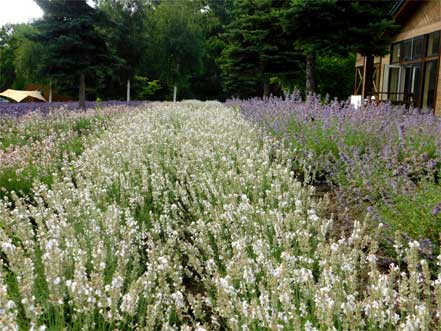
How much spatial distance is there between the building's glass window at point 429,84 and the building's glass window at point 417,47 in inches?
25.5

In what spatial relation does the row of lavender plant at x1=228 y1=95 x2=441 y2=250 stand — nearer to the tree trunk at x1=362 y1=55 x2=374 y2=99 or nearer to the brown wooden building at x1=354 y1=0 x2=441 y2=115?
the brown wooden building at x1=354 y1=0 x2=441 y2=115

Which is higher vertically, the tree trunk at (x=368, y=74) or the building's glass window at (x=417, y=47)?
the building's glass window at (x=417, y=47)

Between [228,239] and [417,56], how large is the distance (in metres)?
15.3

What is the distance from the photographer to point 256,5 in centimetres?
2095

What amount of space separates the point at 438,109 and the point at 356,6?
4.27 m

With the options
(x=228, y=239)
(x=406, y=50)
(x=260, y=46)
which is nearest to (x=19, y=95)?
(x=260, y=46)

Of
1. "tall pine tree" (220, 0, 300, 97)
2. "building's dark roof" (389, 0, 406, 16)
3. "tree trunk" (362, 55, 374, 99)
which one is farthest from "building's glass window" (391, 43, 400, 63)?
"tall pine tree" (220, 0, 300, 97)

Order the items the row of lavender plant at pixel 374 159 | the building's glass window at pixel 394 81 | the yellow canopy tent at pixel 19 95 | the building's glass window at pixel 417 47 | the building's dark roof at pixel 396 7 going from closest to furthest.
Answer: the row of lavender plant at pixel 374 159, the building's dark roof at pixel 396 7, the building's glass window at pixel 417 47, the building's glass window at pixel 394 81, the yellow canopy tent at pixel 19 95

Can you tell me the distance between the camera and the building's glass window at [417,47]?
15.6 m

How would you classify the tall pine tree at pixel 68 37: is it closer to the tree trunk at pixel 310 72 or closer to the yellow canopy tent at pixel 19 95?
the tree trunk at pixel 310 72

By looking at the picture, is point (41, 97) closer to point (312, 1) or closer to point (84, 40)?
point (84, 40)

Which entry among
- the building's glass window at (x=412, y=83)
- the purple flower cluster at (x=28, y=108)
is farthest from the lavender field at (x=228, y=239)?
the building's glass window at (x=412, y=83)

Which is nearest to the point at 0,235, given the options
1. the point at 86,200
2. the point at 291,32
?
the point at 86,200

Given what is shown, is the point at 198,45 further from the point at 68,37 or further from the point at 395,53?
the point at 68,37
